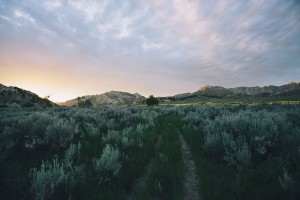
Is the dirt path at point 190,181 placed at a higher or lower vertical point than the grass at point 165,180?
lower

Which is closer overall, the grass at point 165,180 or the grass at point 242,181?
the grass at point 242,181

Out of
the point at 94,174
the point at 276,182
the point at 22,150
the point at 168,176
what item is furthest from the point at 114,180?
the point at 22,150

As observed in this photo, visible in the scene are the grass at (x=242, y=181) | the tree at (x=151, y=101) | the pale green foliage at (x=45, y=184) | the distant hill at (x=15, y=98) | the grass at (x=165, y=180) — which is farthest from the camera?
the tree at (x=151, y=101)

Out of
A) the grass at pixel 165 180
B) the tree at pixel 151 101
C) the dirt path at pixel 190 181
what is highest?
the tree at pixel 151 101

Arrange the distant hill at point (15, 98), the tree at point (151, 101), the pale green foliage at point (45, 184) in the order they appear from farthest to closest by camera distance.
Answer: the tree at point (151, 101) < the distant hill at point (15, 98) < the pale green foliage at point (45, 184)

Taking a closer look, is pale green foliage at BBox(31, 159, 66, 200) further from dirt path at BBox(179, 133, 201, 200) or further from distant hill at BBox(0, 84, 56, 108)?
distant hill at BBox(0, 84, 56, 108)

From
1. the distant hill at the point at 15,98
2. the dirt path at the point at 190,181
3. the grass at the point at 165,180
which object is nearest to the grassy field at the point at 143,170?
the grass at the point at 165,180

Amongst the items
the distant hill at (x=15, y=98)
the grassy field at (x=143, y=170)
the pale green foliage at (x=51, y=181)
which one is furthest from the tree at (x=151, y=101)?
the pale green foliage at (x=51, y=181)

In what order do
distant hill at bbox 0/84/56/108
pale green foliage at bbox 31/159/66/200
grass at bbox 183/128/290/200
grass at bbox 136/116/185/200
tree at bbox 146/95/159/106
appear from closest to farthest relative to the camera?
pale green foliage at bbox 31/159/66/200 < grass at bbox 183/128/290/200 < grass at bbox 136/116/185/200 < distant hill at bbox 0/84/56/108 < tree at bbox 146/95/159/106

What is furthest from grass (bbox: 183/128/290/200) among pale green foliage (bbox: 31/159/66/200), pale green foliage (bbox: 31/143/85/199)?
pale green foliage (bbox: 31/159/66/200)

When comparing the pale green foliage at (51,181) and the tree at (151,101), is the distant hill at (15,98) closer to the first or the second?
the tree at (151,101)

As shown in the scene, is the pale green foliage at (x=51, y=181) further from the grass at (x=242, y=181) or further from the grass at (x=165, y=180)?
the grass at (x=242, y=181)

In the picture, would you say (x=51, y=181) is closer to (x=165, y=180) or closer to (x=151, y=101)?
(x=165, y=180)

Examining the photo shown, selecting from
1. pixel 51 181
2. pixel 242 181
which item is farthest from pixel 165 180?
pixel 51 181
